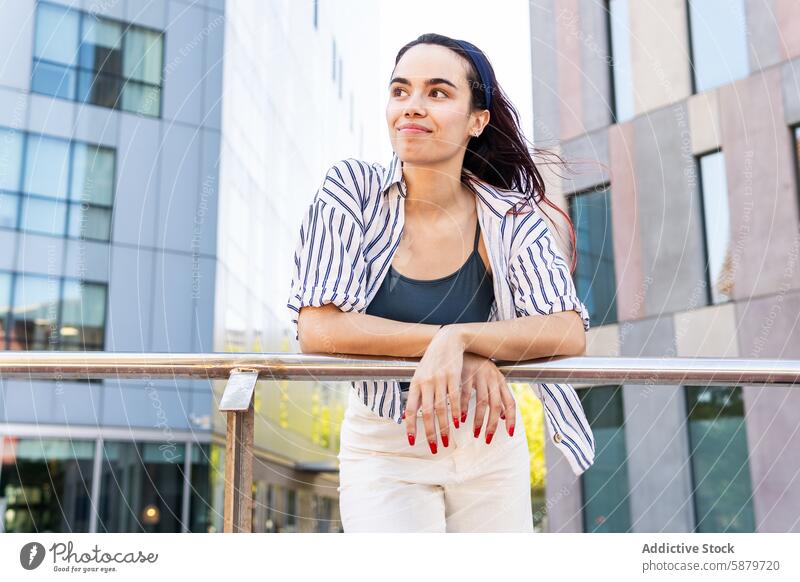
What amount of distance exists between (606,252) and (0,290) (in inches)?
223

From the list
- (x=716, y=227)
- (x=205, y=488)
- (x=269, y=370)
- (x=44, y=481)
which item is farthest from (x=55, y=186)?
(x=269, y=370)

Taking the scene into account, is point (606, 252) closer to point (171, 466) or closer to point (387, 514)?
point (171, 466)

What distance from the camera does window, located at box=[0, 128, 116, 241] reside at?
9.31 metres

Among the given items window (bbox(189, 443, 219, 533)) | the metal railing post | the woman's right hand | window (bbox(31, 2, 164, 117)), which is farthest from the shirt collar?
window (bbox(189, 443, 219, 533))

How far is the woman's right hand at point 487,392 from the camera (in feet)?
4.06

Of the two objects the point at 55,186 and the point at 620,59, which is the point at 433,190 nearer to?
the point at 620,59

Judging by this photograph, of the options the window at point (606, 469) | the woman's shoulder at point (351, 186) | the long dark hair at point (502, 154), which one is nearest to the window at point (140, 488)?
the window at point (606, 469)

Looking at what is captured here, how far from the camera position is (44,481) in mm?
9391

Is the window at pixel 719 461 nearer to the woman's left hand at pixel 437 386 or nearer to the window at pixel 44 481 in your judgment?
the woman's left hand at pixel 437 386

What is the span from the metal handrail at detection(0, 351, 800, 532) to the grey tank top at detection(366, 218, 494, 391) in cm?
13

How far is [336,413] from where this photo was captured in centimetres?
715

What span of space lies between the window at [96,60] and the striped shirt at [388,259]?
28.3ft

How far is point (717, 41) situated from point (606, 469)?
3.46 m

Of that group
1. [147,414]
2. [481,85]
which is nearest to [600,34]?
[147,414]
